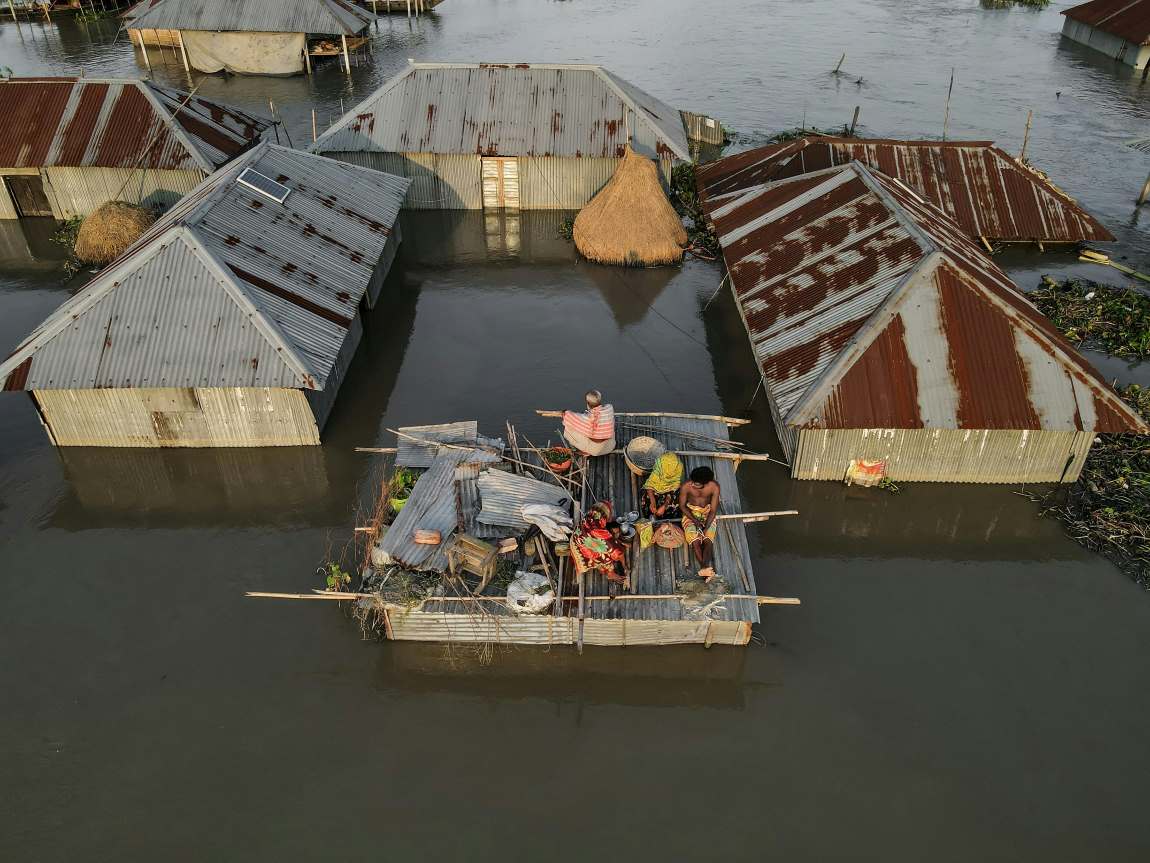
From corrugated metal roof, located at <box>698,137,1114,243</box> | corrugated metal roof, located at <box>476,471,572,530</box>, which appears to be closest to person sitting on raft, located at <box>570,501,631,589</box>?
corrugated metal roof, located at <box>476,471,572,530</box>

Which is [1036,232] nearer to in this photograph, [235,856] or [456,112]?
[456,112]

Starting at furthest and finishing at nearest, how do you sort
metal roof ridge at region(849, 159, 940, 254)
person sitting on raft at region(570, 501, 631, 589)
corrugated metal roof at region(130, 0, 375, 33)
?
corrugated metal roof at region(130, 0, 375, 33), metal roof ridge at region(849, 159, 940, 254), person sitting on raft at region(570, 501, 631, 589)

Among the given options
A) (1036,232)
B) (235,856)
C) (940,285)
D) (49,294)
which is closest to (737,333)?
(940,285)

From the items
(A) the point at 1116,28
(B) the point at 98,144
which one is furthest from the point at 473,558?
(A) the point at 1116,28

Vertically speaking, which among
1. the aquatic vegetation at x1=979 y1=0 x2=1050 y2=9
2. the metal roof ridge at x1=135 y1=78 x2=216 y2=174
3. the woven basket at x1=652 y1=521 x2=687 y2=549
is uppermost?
the aquatic vegetation at x1=979 y1=0 x2=1050 y2=9

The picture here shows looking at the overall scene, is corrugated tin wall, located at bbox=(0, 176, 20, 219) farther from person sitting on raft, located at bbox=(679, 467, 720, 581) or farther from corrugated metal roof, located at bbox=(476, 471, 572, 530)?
person sitting on raft, located at bbox=(679, 467, 720, 581)

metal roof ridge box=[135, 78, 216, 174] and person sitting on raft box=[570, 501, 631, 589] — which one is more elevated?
metal roof ridge box=[135, 78, 216, 174]

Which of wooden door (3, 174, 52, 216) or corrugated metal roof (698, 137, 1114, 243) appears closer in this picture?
corrugated metal roof (698, 137, 1114, 243)
